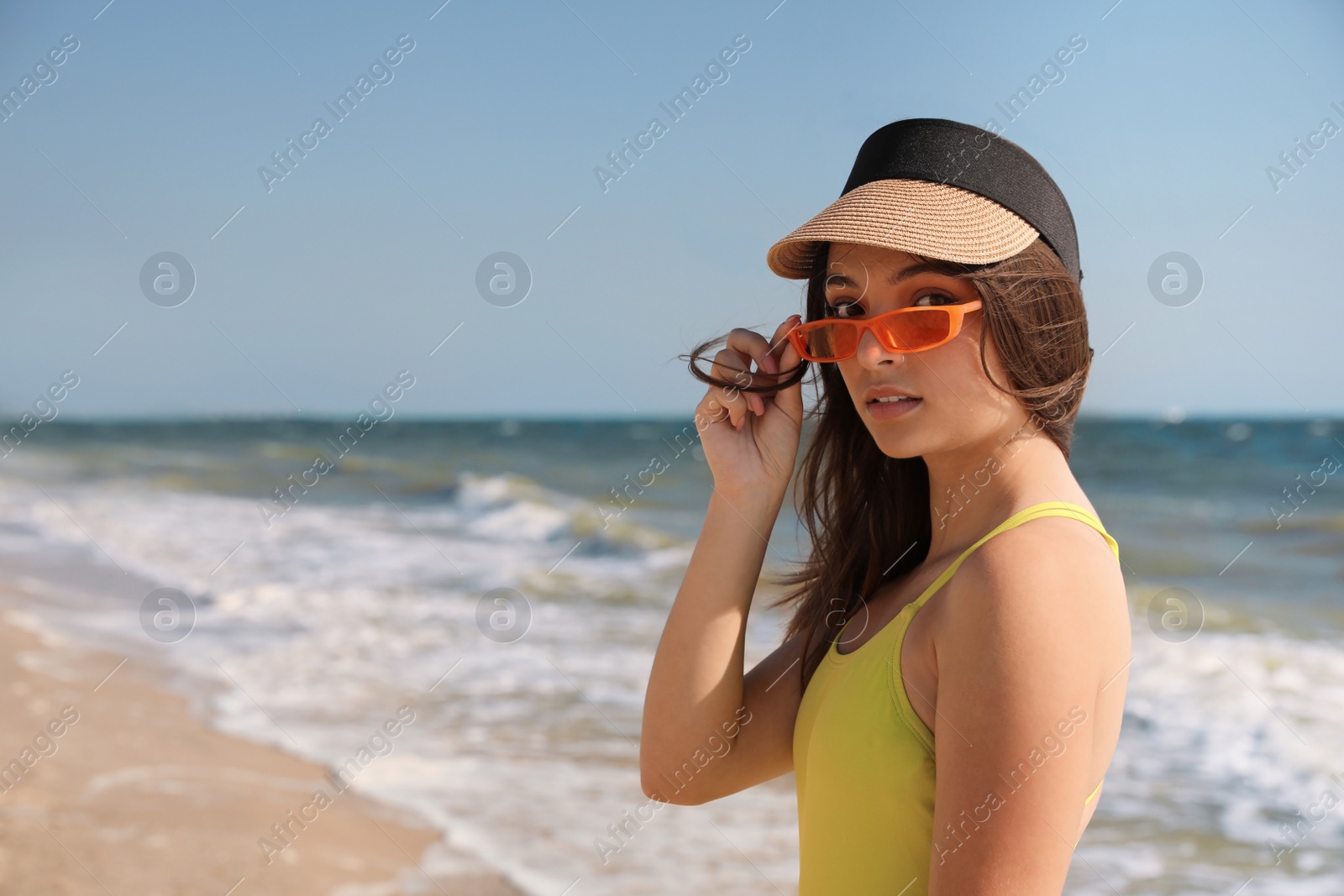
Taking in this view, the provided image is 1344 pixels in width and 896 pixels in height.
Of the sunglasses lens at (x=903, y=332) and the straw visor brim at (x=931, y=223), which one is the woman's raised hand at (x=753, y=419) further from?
the straw visor brim at (x=931, y=223)

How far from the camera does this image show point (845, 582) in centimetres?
199

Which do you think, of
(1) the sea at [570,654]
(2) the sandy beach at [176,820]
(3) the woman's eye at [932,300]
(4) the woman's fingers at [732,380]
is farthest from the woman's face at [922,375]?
(2) the sandy beach at [176,820]

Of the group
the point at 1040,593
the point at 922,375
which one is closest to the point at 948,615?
the point at 1040,593

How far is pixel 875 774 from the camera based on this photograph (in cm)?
147

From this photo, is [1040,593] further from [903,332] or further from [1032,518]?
[903,332]

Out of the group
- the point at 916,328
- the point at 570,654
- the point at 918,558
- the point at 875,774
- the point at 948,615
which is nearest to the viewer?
the point at 948,615

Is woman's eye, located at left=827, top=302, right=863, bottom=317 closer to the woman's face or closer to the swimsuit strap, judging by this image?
the woman's face

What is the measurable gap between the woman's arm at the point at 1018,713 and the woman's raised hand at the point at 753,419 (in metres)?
0.65

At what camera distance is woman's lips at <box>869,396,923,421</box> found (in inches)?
65.6

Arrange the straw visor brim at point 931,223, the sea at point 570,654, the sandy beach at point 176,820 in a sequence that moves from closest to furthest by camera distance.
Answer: the straw visor brim at point 931,223, the sandy beach at point 176,820, the sea at point 570,654

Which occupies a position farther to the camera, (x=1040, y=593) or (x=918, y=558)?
(x=918, y=558)

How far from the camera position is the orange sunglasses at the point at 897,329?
1.55 m

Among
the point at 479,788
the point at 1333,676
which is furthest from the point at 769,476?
the point at 1333,676

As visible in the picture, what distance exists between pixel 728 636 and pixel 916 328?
660 millimetres
